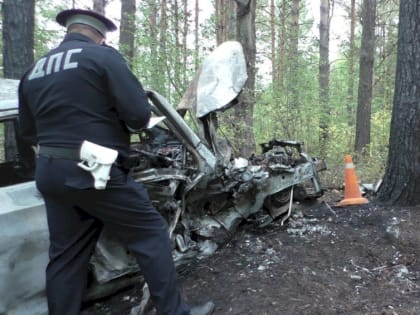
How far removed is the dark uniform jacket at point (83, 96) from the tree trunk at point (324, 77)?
27.4 feet

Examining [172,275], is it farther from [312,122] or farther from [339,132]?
[339,132]

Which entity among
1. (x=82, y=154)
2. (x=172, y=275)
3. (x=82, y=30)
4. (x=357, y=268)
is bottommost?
(x=357, y=268)

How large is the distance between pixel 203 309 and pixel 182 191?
36.9 inches

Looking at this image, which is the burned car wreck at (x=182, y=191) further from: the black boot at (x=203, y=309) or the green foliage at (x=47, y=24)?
the green foliage at (x=47, y=24)

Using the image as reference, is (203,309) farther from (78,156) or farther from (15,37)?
(15,37)

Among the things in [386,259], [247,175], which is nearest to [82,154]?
[247,175]

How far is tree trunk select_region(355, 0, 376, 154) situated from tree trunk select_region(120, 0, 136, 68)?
5.58 meters

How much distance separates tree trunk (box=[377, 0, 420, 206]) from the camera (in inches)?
167

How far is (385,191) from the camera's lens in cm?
460

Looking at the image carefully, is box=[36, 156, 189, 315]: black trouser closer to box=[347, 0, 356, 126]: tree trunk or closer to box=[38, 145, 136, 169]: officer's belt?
box=[38, 145, 136, 169]: officer's belt

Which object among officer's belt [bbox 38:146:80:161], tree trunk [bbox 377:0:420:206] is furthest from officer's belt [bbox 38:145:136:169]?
tree trunk [bbox 377:0:420:206]

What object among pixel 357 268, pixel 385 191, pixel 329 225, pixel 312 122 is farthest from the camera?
pixel 312 122

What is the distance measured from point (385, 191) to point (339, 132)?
290 inches

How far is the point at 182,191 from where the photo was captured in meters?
3.26
